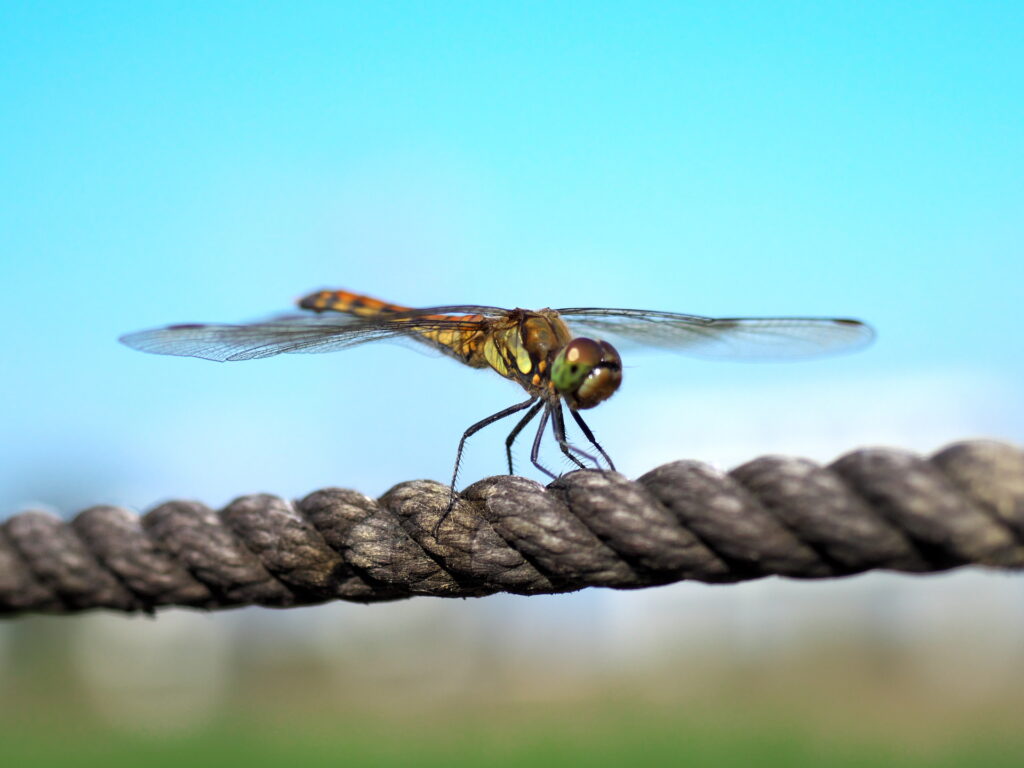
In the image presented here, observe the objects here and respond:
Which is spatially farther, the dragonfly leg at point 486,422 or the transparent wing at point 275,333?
the transparent wing at point 275,333

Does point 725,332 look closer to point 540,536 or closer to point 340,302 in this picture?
point 340,302

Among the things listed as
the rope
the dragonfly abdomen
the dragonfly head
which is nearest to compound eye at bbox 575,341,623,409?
the dragonfly head

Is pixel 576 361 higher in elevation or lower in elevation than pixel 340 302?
lower

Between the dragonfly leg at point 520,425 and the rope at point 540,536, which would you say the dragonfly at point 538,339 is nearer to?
the dragonfly leg at point 520,425

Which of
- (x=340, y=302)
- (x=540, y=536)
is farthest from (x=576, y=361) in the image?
(x=340, y=302)

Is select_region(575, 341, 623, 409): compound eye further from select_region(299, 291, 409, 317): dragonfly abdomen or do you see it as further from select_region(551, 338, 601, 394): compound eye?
select_region(299, 291, 409, 317): dragonfly abdomen

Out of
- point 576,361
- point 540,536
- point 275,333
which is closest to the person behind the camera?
point 540,536

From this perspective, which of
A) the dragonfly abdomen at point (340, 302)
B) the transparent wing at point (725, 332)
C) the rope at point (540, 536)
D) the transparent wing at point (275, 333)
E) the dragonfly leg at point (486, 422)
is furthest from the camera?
the dragonfly abdomen at point (340, 302)

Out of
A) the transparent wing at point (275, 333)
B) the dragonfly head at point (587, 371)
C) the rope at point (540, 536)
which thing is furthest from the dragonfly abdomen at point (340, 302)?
the rope at point (540, 536)

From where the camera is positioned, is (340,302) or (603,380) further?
(340,302)
